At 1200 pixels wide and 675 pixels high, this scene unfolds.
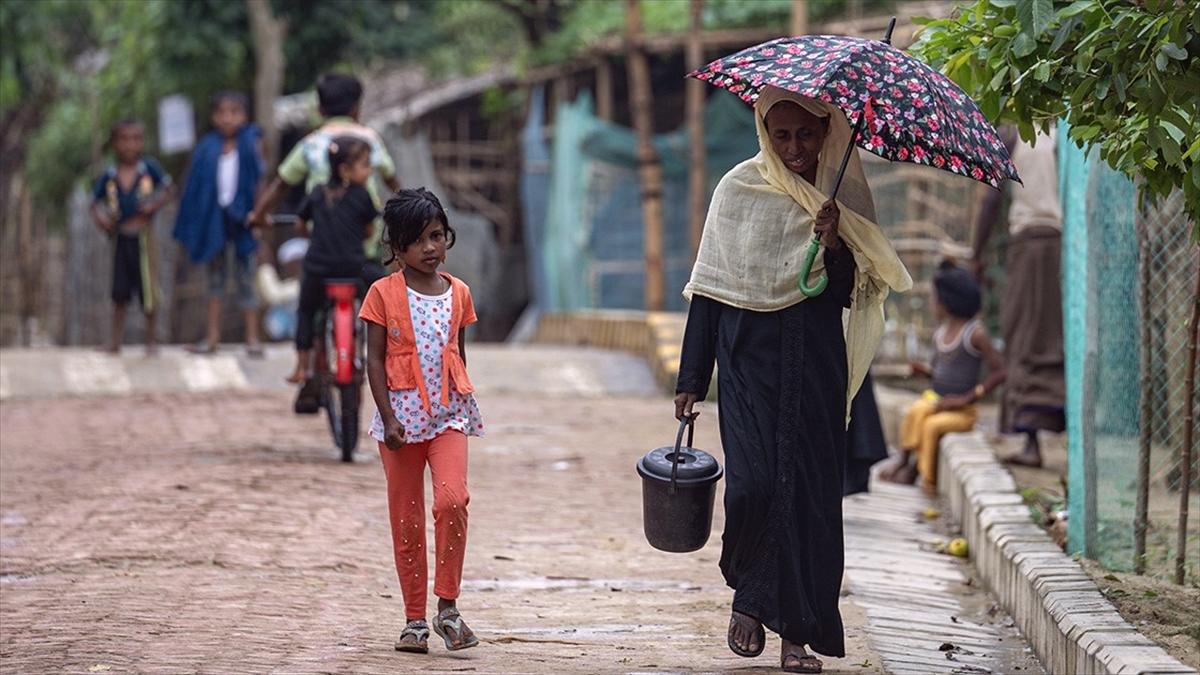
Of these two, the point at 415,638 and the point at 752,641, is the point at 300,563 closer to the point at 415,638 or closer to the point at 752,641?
the point at 415,638

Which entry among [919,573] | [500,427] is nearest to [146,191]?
[500,427]

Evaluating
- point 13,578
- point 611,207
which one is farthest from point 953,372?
point 611,207

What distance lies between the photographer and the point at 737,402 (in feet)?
17.8

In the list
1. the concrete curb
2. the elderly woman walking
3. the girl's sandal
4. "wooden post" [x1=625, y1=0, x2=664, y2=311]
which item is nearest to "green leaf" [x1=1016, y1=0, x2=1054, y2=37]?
the elderly woman walking

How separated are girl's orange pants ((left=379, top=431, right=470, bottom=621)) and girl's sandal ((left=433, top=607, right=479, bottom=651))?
5cm

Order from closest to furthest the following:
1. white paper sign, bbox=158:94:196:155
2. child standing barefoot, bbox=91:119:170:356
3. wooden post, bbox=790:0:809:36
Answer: child standing barefoot, bbox=91:119:170:356 → wooden post, bbox=790:0:809:36 → white paper sign, bbox=158:94:196:155

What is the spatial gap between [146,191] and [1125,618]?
9.16 metres

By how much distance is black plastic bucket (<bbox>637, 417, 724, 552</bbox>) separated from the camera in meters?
5.22

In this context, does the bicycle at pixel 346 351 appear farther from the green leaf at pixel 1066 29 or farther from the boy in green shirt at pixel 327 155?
the green leaf at pixel 1066 29

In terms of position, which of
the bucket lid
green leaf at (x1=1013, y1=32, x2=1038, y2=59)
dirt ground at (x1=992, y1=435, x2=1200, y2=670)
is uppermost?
green leaf at (x1=1013, y1=32, x2=1038, y2=59)

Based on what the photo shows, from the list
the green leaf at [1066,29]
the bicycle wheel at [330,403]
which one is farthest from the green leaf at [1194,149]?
the bicycle wheel at [330,403]

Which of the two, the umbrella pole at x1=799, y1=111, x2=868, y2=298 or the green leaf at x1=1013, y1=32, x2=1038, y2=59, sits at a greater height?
the green leaf at x1=1013, y1=32, x2=1038, y2=59

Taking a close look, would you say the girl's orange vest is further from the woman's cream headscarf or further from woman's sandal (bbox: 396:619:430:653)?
the woman's cream headscarf

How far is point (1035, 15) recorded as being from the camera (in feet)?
16.1
